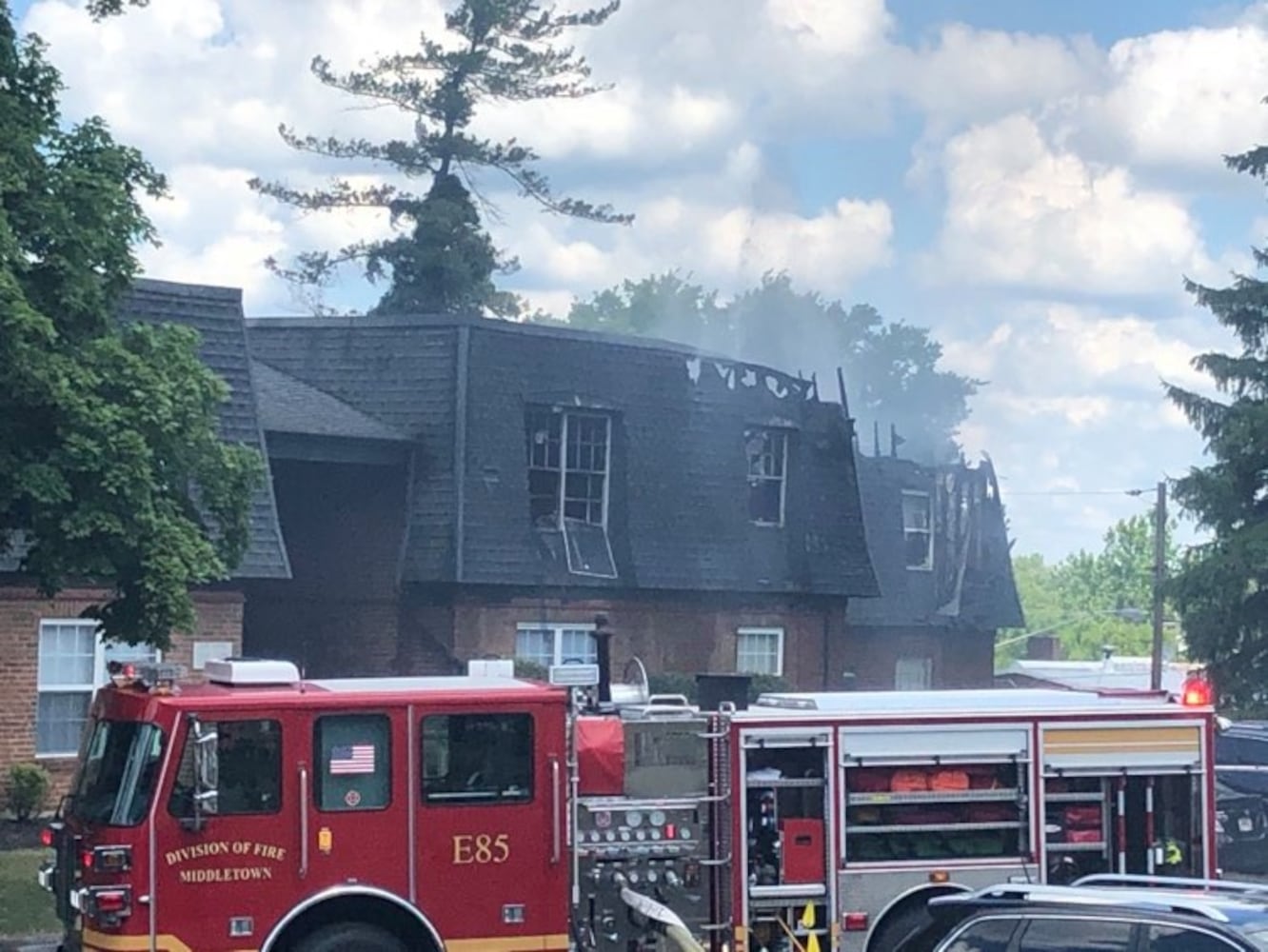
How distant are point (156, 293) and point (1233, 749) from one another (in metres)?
12.8

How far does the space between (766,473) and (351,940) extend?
19.0m

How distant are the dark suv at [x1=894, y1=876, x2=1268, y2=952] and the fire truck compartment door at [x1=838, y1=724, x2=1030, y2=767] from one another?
479 cm

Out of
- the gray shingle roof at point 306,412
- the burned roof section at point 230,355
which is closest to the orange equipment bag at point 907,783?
the burned roof section at point 230,355

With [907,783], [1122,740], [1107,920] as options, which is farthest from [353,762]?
[1107,920]

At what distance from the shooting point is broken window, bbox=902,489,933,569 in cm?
3631

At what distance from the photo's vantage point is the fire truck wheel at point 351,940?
37.3 ft

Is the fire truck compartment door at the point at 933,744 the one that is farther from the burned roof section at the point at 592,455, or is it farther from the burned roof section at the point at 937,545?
the burned roof section at the point at 937,545

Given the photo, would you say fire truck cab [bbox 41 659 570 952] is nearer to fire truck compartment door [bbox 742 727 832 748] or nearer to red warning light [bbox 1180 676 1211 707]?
fire truck compartment door [bbox 742 727 832 748]

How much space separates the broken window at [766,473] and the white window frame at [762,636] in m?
1.56

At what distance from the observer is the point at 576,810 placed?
472 inches

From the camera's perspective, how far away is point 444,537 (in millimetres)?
26141

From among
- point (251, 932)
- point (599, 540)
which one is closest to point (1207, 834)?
point (251, 932)

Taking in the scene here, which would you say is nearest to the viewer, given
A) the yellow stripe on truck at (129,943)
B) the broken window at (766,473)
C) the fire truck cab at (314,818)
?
the yellow stripe on truck at (129,943)

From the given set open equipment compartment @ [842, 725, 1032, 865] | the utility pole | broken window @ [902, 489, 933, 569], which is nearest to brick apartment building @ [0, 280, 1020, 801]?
broken window @ [902, 489, 933, 569]
